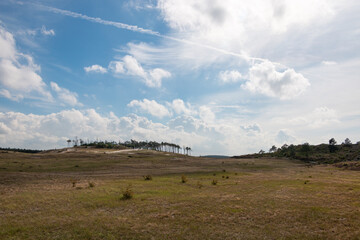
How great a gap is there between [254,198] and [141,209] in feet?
41.1

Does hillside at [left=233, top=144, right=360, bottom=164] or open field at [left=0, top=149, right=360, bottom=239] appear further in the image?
hillside at [left=233, top=144, right=360, bottom=164]

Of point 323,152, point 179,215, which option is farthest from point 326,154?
point 179,215

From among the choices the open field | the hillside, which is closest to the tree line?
the hillside

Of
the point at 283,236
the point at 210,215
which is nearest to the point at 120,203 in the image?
the point at 210,215

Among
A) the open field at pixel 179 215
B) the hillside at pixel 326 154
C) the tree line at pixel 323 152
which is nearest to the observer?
the open field at pixel 179 215

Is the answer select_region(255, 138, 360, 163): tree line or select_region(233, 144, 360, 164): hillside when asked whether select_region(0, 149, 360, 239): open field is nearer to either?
select_region(233, 144, 360, 164): hillside

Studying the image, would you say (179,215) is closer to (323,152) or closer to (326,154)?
(326,154)

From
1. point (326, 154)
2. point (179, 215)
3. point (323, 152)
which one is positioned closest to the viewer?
point (179, 215)

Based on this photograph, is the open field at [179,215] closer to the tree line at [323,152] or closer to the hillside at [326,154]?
the hillside at [326,154]

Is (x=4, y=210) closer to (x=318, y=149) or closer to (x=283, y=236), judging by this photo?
(x=283, y=236)

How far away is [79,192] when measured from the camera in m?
26.5

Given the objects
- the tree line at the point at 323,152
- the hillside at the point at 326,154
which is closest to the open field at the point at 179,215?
the hillside at the point at 326,154

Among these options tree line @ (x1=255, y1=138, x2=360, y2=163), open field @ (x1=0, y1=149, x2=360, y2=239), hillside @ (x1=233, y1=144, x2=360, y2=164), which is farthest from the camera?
tree line @ (x1=255, y1=138, x2=360, y2=163)

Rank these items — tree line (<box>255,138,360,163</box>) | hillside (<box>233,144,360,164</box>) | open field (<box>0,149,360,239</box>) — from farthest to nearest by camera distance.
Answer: tree line (<box>255,138,360,163</box>) < hillside (<box>233,144,360,164</box>) < open field (<box>0,149,360,239</box>)
